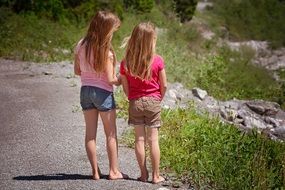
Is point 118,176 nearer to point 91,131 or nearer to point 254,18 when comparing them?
point 91,131

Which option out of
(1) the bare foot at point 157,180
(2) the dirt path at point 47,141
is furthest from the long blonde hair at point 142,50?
(2) the dirt path at point 47,141

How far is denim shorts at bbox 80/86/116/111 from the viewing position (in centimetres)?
552

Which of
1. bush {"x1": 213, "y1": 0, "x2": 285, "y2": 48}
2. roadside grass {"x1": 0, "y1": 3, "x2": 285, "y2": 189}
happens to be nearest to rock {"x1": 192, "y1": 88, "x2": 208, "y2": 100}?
roadside grass {"x1": 0, "y1": 3, "x2": 285, "y2": 189}

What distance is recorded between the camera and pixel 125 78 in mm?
5543

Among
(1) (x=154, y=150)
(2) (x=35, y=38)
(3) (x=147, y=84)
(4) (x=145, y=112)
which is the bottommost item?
(1) (x=154, y=150)

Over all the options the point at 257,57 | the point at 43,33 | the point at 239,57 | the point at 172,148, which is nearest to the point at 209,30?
the point at 257,57

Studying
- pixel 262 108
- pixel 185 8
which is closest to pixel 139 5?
pixel 185 8

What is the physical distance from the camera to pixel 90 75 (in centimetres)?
554

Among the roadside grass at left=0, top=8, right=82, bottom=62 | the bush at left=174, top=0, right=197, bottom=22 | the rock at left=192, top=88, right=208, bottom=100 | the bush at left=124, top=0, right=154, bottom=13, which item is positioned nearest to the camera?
the rock at left=192, top=88, right=208, bottom=100

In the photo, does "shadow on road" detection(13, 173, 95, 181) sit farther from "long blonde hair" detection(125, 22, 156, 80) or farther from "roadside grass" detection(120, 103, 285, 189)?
"long blonde hair" detection(125, 22, 156, 80)

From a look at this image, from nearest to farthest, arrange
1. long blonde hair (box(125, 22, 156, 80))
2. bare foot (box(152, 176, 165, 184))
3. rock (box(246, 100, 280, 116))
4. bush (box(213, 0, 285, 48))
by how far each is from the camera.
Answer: long blonde hair (box(125, 22, 156, 80)) < bare foot (box(152, 176, 165, 184)) < rock (box(246, 100, 280, 116)) < bush (box(213, 0, 285, 48))

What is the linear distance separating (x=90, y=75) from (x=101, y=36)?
1.54 ft

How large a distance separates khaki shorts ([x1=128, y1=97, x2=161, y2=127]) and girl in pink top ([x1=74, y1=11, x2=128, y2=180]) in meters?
0.25

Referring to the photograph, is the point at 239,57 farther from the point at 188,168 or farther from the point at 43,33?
the point at 188,168
